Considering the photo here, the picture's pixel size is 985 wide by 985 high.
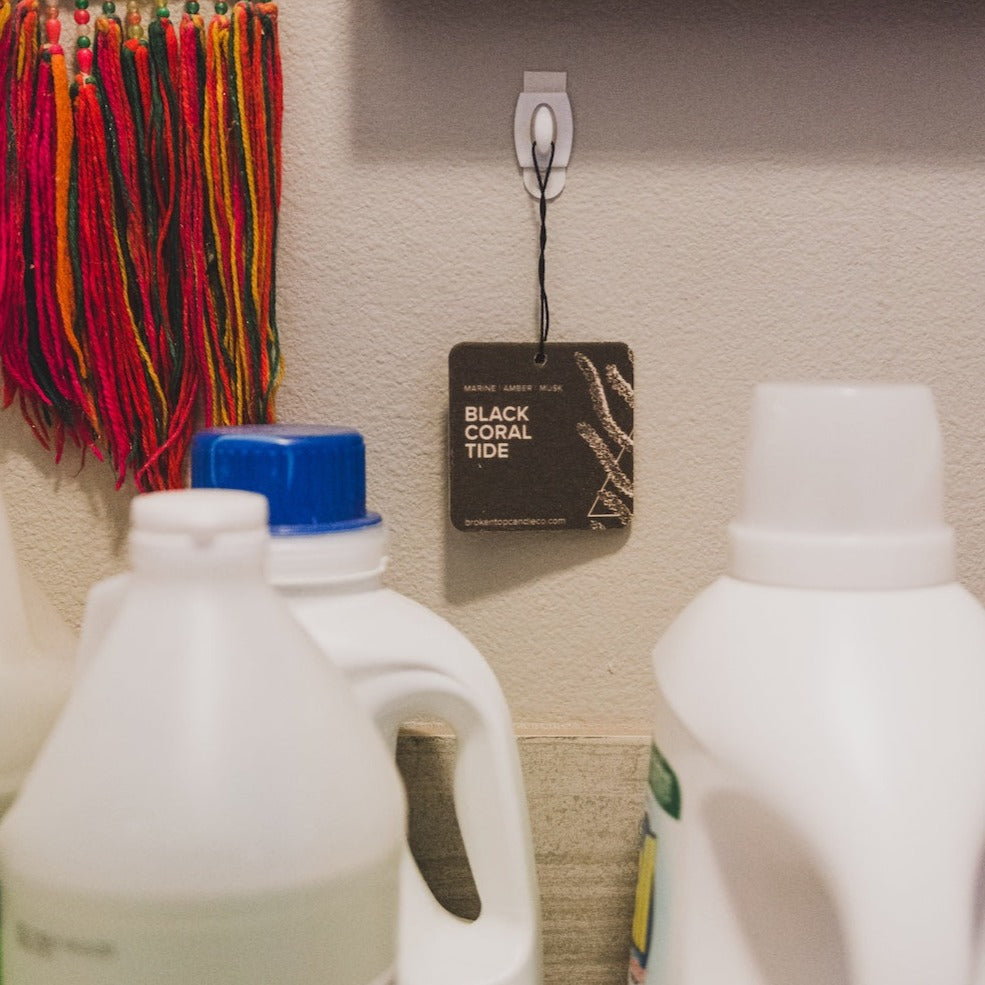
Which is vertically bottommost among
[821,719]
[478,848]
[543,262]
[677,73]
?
[478,848]

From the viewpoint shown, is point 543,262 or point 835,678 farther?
point 543,262

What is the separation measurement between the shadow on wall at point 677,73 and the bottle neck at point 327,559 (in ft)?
0.77

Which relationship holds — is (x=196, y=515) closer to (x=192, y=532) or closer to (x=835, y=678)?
(x=192, y=532)

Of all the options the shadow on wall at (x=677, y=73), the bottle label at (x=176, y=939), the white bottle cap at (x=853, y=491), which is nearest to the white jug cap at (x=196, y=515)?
the bottle label at (x=176, y=939)

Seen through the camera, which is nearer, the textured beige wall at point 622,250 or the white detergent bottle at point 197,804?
the white detergent bottle at point 197,804

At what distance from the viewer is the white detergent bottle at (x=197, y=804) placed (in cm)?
32

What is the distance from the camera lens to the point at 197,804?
1.05 feet

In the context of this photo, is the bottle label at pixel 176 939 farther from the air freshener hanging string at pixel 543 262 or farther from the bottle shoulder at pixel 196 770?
the air freshener hanging string at pixel 543 262

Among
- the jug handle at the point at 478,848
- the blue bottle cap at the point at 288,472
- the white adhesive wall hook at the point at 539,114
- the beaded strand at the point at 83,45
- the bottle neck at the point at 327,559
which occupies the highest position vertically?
the beaded strand at the point at 83,45

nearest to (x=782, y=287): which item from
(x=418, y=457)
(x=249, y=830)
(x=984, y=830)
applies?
(x=418, y=457)

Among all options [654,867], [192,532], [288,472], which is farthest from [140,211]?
[654,867]

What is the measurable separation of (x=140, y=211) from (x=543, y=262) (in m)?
0.21

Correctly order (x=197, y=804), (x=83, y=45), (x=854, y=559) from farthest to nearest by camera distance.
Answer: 1. (x=83, y=45)
2. (x=854, y=559)
3. (x=197, y=804)

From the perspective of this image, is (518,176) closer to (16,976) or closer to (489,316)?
(489,316)
